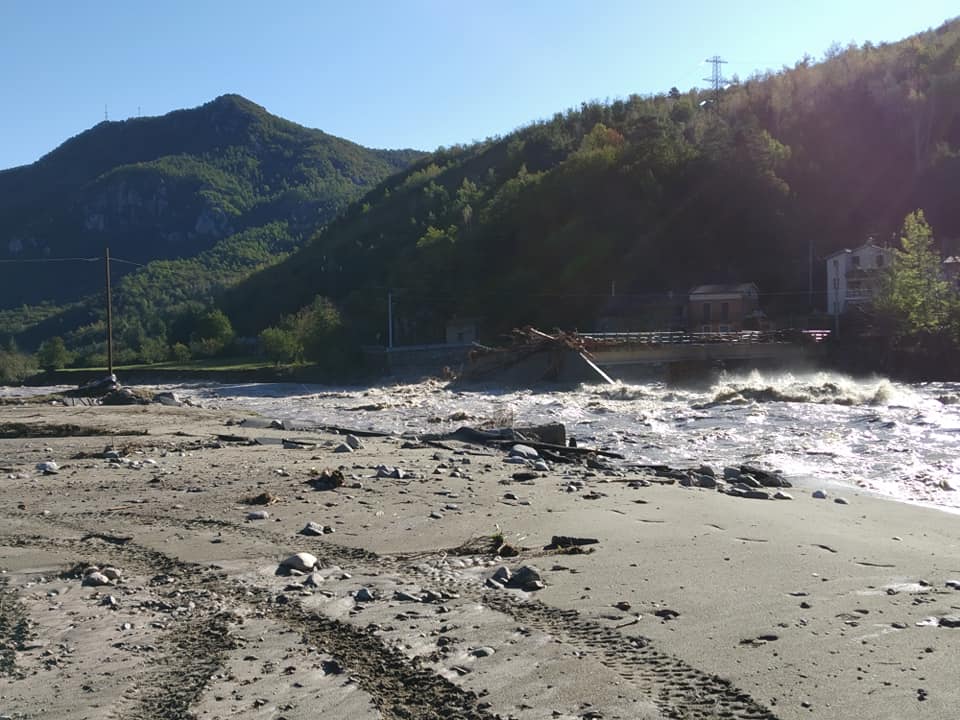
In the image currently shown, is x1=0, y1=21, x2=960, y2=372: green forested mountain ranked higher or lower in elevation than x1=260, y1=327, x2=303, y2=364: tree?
higher

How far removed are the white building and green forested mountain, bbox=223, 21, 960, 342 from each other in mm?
4649

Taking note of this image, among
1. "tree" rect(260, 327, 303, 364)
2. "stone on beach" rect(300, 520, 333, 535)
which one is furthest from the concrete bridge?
"stone on beach" rect(300, 520, 333, 535)

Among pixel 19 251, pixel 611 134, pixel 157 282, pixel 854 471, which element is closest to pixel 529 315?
pixel 611 134

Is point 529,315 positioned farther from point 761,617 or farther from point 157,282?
point 157,282

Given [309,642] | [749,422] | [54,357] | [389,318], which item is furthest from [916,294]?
[54,357]

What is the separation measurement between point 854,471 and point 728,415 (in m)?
10.7

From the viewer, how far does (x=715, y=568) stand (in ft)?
24.5

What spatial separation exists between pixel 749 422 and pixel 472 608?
18692 millimetres

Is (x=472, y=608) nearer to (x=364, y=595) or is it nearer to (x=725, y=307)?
(x=364, y=595)

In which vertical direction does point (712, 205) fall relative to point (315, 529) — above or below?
above

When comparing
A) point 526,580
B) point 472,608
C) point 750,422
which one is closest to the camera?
point 472,608

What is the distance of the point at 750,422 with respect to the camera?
23391 millimetres

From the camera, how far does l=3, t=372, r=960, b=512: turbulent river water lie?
48.7 feet

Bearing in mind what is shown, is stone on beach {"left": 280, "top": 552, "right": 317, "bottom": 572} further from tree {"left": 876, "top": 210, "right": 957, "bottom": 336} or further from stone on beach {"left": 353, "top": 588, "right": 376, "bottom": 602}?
tree {"left": 876, "top": 210, "right": 957, "bottom": 336}
